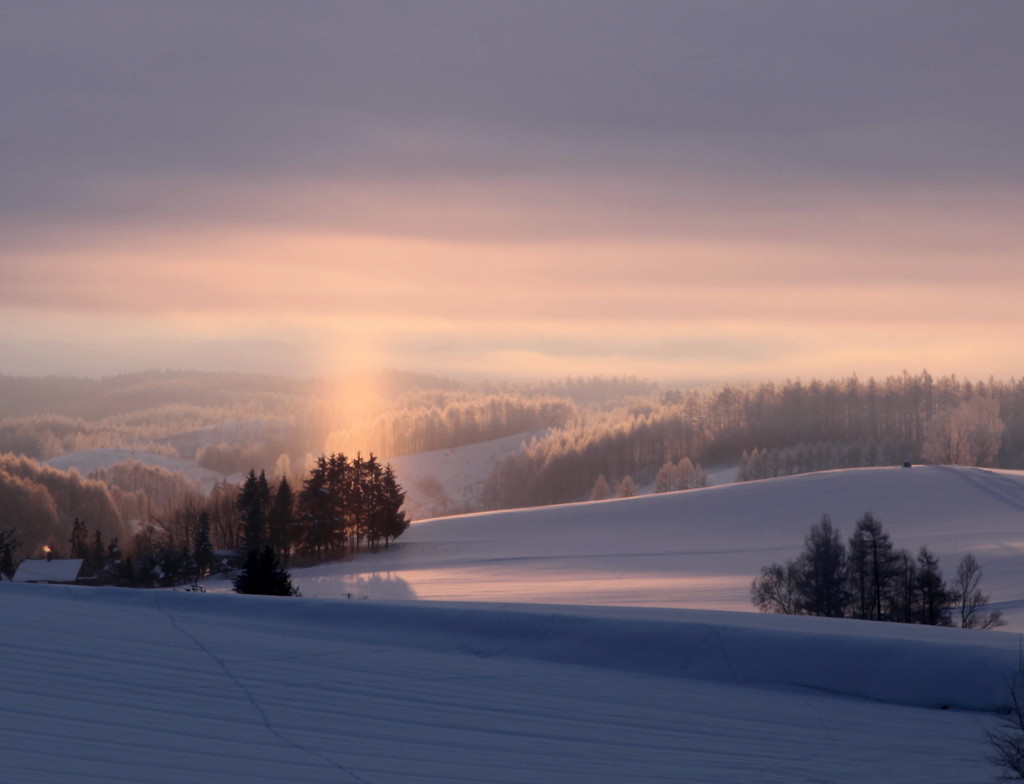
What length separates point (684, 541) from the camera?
5103 centimetres

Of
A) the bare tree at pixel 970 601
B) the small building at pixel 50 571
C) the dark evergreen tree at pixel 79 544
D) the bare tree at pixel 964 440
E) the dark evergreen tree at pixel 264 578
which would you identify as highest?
the bare tree at pixel 964 440

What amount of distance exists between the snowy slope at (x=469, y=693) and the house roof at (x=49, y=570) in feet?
148

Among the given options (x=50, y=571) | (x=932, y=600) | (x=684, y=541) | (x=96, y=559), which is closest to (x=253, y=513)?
(x=50, y=571)

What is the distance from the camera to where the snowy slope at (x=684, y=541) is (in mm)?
34594

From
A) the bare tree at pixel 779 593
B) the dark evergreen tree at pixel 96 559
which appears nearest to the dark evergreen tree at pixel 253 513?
the dark evergreen tree at pixel 96 559

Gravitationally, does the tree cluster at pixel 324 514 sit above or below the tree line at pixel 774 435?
below

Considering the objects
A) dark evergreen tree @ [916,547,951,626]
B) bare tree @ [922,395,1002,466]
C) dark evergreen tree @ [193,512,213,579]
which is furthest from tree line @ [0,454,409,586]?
bare tree @ [922,395,1002,466]

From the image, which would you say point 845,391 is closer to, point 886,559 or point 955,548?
point 955,548

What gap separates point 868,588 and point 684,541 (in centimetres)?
2182

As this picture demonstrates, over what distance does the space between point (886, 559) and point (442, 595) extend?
1580 centimetres

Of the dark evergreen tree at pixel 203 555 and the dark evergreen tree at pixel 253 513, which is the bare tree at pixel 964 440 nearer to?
the dark evergreen tree at pixel 253 513

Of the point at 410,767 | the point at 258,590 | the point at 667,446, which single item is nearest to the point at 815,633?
the point at 410,767

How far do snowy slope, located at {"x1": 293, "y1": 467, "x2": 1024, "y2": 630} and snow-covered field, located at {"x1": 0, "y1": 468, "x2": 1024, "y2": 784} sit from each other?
17577 millimetres

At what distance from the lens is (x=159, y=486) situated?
17850 centimetres
